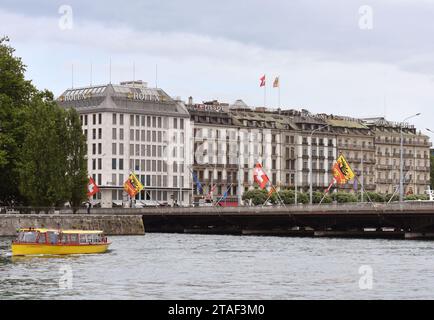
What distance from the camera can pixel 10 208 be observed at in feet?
518

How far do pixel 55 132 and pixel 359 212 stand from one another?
1475 inches

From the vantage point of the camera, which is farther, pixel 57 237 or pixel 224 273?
pixel 57 237

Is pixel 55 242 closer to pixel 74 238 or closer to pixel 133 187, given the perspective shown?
pixel 74 238

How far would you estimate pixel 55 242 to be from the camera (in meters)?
111

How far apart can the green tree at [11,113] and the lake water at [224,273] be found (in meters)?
28.5

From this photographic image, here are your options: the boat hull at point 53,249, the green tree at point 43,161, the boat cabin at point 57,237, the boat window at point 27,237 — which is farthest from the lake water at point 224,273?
the green tree at point 43,161

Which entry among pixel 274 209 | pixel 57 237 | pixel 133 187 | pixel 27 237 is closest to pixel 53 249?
pixel 57 237

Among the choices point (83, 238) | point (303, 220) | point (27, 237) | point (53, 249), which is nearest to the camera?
point (27, 237)

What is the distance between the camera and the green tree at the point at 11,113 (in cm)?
15238

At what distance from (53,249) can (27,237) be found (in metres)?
2.87

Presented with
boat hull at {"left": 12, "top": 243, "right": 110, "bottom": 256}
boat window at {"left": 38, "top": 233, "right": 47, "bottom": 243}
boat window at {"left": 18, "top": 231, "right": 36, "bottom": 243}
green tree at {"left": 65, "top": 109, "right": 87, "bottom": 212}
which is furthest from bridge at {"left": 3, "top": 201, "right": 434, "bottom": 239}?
boat window at {"left": 18, "top": 231, "right": 36, "bottom": 243}

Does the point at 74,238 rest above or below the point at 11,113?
below

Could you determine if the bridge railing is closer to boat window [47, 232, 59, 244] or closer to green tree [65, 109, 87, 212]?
green tree [65, 109, 87, 212]

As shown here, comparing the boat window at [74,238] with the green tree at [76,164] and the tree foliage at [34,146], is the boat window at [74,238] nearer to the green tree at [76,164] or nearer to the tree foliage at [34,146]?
the tree foliage at [34,146]
